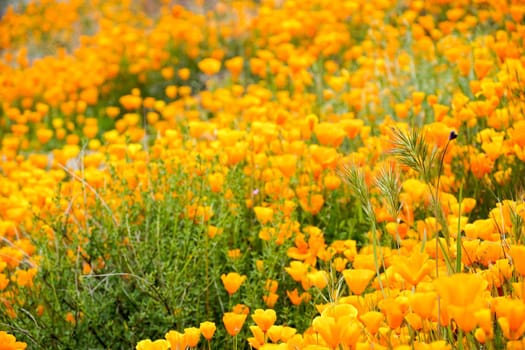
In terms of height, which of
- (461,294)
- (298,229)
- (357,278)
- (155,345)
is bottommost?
(298,229)

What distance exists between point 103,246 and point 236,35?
5354mm

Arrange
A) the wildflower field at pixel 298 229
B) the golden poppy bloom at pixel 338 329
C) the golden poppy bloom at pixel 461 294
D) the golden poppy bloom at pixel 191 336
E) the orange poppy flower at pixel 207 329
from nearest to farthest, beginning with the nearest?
the golden poppy bloom at pixel 461 294 → the golden poppy bloom at pixel 338 329 → the wildflower field at pixel 298 229 → the golden poppy bloom at pixel 191 336 → the orange poppy flower at pixel 207 329

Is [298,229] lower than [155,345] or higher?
lower

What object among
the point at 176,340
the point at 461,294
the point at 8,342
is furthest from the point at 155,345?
the point at 461,294

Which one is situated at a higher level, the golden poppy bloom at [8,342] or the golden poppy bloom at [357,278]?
the golden poppy bloom at [357,278]

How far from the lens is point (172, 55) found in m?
7.62

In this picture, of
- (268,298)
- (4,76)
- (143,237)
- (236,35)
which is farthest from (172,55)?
(268,298)

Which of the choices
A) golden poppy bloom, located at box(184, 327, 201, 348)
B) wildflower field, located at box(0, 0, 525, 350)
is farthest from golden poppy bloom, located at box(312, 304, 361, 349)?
golden poppy bloom, located at box(184, 327, 201, 348)

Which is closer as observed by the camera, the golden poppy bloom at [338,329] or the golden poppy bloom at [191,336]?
the golden poppy bloom at [338,329]

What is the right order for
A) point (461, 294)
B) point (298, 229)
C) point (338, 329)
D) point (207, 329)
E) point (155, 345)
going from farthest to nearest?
point (298, 229)
point (207, 329)
point (155, 345)
point (338, 329)
point (461, 294)

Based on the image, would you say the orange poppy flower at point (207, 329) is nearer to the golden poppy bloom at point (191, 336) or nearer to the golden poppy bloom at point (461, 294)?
the golden poppy bloom at point (191, 336)

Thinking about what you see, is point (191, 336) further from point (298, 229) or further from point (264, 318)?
point (298, 229)

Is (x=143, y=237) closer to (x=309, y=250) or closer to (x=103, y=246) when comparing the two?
(x=103, y=246)

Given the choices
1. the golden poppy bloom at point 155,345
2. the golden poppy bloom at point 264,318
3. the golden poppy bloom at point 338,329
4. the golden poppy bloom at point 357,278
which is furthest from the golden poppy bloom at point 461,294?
the golden poppy bloom at point 155,345
